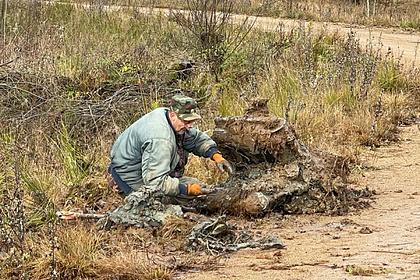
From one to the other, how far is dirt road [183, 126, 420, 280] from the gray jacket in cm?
79

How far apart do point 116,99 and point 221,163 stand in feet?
11.2

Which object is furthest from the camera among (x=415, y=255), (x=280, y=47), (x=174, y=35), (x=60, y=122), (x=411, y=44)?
(x=411, y=44)

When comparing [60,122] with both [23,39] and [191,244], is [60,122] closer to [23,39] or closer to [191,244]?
[23,39]

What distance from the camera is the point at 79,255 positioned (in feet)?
16.1

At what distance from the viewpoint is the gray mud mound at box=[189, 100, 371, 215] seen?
20.4 feet

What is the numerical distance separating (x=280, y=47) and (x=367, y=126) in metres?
3.57

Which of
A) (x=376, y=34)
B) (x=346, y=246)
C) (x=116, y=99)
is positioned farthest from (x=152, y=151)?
(x=376, y=34)

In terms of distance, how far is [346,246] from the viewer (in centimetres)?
522

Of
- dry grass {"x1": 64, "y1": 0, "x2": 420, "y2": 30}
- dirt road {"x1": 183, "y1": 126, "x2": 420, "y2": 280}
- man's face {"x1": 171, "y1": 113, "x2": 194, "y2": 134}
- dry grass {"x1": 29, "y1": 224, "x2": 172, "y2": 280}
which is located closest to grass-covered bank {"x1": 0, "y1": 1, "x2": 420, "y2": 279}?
dry grass {"x1": 29, "y1": 224, "x2": 172, "y2": 280}

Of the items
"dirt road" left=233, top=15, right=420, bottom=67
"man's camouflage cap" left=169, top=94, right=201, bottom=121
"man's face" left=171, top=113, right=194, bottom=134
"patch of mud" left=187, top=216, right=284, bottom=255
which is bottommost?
"patch of mud" left=187, top=216, right=284, bottom=255

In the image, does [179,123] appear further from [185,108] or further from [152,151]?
[152,151]

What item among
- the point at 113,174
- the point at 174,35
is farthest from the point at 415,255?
the point at 174,35

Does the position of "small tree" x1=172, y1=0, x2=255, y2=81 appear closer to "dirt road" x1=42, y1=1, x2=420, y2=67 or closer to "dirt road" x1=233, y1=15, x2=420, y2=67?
"dirt road" x1=42, y1=1, x2=420, y2=67

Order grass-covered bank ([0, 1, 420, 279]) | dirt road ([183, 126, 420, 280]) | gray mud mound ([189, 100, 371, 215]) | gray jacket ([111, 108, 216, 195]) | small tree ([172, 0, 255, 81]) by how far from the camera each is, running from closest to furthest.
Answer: dirt road ([183, 126, 420, 280]), grass-covered bank ([0, 1, 420, 279]), gray jacket ([111, 108, 216, 195]), gray mud mound ([189, 100, 371, 215]), small tree ([172, 0, 255, 81])
